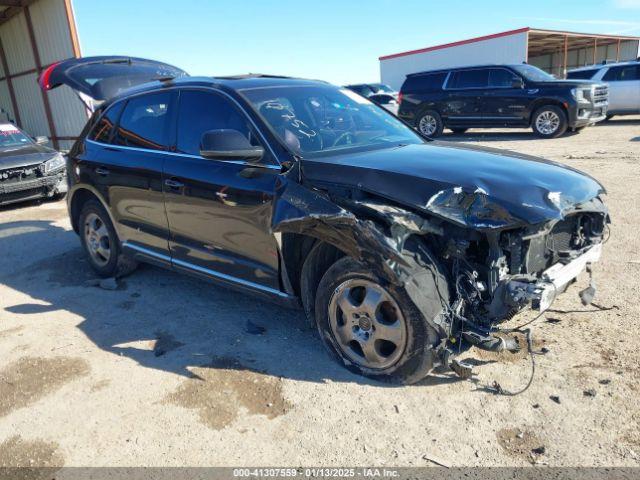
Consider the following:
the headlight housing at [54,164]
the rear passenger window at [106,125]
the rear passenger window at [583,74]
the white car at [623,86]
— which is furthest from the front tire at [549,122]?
the rear passenger window at [106,125]

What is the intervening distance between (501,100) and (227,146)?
12417mm

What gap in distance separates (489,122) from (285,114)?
38.9ft

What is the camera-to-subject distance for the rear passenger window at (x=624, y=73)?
54.0ft

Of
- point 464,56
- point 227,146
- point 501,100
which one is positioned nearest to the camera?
point 227,146

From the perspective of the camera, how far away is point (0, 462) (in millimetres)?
2717

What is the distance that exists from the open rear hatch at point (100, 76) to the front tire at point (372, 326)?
3649mm

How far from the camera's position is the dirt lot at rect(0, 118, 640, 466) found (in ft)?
8.77

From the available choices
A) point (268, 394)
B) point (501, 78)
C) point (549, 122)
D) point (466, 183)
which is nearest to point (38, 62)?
point (501, 78)

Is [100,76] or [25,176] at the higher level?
[100,76]

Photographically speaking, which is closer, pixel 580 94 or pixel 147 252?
pixel 147 252

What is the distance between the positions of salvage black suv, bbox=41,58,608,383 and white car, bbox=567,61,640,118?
15.3 meters

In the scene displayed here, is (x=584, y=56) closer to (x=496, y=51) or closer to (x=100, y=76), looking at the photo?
(x=496, y=51)

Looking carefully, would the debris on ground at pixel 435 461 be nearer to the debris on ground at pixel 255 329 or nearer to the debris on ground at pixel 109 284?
the debris on ground at pixel 255 329

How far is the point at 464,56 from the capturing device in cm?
2633
